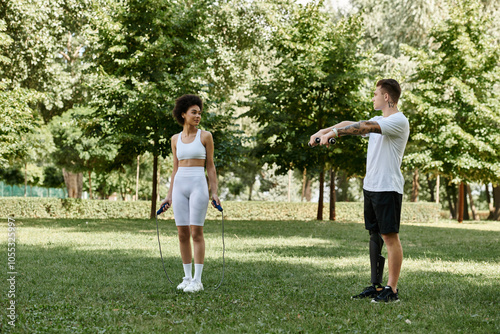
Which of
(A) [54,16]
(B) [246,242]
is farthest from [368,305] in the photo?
(A) [54,16]

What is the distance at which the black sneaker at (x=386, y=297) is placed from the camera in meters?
5.22

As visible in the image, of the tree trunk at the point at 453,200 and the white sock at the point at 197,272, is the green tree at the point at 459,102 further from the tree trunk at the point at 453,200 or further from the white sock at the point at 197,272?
the white sock at the point at 197,272

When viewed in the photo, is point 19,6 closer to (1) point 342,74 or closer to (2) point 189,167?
(1) point 342,74

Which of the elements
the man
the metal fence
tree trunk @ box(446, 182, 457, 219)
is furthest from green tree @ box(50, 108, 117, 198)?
the metal fence

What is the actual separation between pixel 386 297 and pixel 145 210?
22.6 metres

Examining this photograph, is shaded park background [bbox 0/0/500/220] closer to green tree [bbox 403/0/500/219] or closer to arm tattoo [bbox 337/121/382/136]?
green tree [bbox 403/0/500/219]

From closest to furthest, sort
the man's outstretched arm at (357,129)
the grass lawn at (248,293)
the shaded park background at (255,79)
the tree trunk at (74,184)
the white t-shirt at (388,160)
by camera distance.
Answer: the grass lawn at (248,293) → the man's outstretched arm at (357,129) → the white t-shirt at (388,160) → the shaded park background at (255,79) → the tree trunk at (74,184)

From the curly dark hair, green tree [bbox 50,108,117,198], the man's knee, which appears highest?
green tree [bbox 50,108,117,198]

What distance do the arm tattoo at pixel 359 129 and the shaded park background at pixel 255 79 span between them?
43.9 ft

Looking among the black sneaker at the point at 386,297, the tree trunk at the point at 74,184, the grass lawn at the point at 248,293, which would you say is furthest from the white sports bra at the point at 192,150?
the tree trunk at the point at 74,184

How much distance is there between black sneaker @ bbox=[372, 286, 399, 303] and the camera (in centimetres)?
522

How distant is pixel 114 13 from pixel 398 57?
1541 cm

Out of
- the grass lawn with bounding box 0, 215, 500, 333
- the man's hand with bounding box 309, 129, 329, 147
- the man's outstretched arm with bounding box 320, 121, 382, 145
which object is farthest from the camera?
the man's outstretched arm with bounding box 320, 121, 382, 145

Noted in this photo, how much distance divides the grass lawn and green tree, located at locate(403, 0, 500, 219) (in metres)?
13.6
